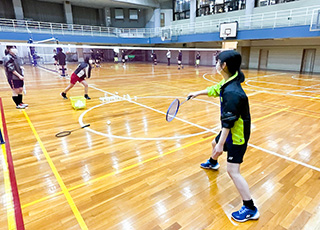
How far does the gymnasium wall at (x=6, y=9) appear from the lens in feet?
96.8

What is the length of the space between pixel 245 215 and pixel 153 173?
157 cm

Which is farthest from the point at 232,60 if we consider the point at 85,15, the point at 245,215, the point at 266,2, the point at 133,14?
the point at 85,15

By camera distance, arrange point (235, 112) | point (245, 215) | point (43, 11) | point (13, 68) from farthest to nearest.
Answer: point (43, 11) → point (13, 68) → point (245, 215) → point (235, 112)

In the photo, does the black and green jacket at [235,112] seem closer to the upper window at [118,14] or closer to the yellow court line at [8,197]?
the yellow court line at [8,197]

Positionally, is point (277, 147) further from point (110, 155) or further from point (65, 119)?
point (65, 119)

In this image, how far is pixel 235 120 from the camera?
2.17 m

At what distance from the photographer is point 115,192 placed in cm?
307

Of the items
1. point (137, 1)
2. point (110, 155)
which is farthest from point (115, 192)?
point (137, 1)

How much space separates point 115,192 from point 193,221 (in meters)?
1.21

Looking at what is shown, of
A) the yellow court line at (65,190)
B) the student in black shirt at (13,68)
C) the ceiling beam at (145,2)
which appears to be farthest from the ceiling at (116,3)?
the yellow court line at (65,190)

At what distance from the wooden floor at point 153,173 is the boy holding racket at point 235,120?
0.88 ft

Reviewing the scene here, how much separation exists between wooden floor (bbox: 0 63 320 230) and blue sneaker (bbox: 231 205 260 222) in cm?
6

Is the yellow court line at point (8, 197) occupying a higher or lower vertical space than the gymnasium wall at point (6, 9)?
lower

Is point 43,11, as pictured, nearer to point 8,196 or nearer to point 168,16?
point 168,16
